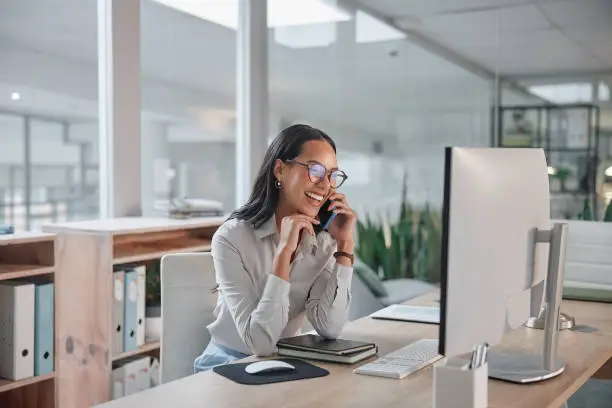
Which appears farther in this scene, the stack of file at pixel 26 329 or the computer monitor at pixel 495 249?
the stack of file at pixel 26 329

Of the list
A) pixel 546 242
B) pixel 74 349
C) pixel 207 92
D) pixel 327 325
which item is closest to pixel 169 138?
pixel 207 92

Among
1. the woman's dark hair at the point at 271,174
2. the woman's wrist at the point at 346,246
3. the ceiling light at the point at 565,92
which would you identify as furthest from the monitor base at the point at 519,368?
the ceiling light at the point at 565,92

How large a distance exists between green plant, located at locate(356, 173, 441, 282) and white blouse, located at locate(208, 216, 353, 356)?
248 cm

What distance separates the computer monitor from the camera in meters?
1.58

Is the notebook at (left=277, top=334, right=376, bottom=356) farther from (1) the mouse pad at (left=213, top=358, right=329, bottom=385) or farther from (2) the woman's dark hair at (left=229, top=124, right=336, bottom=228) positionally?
(2) the woman's dark hair at (left=229, top=124, right=336, bottom=228)

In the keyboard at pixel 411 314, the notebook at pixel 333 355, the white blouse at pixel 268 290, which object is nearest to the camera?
the notebook at pixel 333 355

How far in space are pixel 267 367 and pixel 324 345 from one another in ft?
0.86

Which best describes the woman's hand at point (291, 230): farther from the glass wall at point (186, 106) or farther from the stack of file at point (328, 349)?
the glass wall at point (186, 106)

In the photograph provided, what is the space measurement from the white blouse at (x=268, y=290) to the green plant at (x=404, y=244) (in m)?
2.48

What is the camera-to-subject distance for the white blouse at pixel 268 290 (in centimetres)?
209

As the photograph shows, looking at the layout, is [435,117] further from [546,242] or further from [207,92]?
[546,242]

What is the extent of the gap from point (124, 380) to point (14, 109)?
1241 millimetres

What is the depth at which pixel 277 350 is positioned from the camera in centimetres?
Answer: 208

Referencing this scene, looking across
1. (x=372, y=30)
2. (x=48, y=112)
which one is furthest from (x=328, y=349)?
(x=372, y=30)
